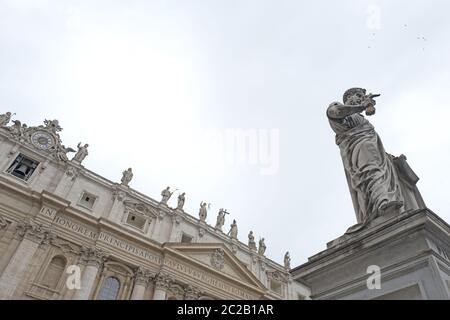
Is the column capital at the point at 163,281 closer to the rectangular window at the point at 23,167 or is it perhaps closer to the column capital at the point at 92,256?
the column capital at the point at 92,256

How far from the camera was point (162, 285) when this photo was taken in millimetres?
21344

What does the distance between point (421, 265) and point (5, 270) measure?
2049 centimetres

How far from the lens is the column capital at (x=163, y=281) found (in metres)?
21.3

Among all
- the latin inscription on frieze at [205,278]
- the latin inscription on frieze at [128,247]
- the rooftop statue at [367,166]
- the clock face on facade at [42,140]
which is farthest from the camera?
the latin inscription on frieze at [205,278]

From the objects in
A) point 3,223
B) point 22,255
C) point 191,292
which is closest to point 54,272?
point 22,255

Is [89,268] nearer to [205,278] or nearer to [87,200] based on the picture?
[87,200]

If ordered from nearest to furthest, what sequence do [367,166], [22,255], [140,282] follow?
[367,166] → [22,255] → [140,282]

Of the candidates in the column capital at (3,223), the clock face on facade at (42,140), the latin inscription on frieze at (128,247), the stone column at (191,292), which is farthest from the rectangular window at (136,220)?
the clock face on facade at (42,140)

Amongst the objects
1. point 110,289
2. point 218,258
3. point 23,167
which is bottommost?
point 110,289

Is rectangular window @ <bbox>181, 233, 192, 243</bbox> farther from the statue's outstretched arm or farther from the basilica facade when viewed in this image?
the statue's outstretched arm

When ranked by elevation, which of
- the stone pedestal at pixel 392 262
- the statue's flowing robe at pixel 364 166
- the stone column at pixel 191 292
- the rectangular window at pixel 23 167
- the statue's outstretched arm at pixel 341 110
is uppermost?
the rectangular window at pixel 23 167

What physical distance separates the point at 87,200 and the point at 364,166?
22.2 m

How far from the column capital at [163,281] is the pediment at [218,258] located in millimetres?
1998
